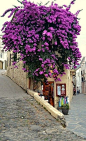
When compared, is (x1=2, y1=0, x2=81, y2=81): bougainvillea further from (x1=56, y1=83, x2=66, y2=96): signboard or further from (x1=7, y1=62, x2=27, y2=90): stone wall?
(x1=56, y1=83, x2=66, y2=96): signboard

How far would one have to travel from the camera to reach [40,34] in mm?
15094

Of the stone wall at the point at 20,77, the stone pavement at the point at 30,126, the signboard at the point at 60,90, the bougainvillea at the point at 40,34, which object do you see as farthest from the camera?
the stone wall at the point at 20,77

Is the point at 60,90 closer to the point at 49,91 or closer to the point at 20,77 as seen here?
the point at 49,91

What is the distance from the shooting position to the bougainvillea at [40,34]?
47.4ft

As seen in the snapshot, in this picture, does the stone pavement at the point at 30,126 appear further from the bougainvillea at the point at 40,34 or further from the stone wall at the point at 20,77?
the stone wall at the point at 20,77

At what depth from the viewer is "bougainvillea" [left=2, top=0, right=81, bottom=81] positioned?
1446cm

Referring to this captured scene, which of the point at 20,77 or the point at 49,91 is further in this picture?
the point at 20,77

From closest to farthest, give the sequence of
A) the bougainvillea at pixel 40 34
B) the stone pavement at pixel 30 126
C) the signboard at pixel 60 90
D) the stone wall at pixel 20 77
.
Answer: the stone pavement at pixel 30 126 < the bougainvillea at pixel 40 34 < the signboard at pixel 60 90 < the stone wall at pixel 20 77

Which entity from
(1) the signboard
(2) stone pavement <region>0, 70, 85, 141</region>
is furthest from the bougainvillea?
(2) stone pavement <region>0, 70, 85, 141</region>

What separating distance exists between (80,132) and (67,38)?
8334mm

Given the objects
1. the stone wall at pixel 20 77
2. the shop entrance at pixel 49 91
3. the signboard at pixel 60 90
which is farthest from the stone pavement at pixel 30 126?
the shop entrance at pixel 49 91

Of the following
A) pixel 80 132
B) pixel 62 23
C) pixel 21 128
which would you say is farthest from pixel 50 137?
pixel 62 23

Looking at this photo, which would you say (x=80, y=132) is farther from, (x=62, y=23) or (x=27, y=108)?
(x=62, y=23)

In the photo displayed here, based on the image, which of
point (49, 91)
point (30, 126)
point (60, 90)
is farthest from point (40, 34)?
point (30, 126)
